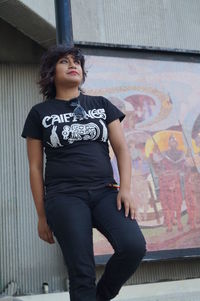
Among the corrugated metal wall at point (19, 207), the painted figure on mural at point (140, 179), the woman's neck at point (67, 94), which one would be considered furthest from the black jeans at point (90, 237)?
the corrugated metal wall at point (19, 207)

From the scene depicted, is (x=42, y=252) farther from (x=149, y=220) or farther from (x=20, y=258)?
(x=149, y=220)

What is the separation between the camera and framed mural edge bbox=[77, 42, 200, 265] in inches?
168

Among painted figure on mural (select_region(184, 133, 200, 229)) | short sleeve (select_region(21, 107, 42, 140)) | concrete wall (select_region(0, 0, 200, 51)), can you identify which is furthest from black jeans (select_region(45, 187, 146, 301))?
concrete wall (select_region(0, 0, 200, 51))

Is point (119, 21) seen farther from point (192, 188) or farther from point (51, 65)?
point (51, 65)

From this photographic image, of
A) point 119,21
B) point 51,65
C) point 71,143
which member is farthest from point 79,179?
point 119,21

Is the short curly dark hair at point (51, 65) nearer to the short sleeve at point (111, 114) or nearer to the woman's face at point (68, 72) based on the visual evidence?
the woman's face at point (68, 72)

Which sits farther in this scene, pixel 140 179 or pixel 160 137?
pixel 160 137

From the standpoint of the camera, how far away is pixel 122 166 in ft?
6.37

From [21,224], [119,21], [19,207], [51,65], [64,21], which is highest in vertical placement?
[119,21]

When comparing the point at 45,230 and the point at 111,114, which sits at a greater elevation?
the point at 111,114

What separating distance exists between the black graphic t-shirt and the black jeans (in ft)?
0.20

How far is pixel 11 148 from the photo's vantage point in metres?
4.83

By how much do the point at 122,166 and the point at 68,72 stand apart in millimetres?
Result: 509

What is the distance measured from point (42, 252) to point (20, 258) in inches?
9.5
